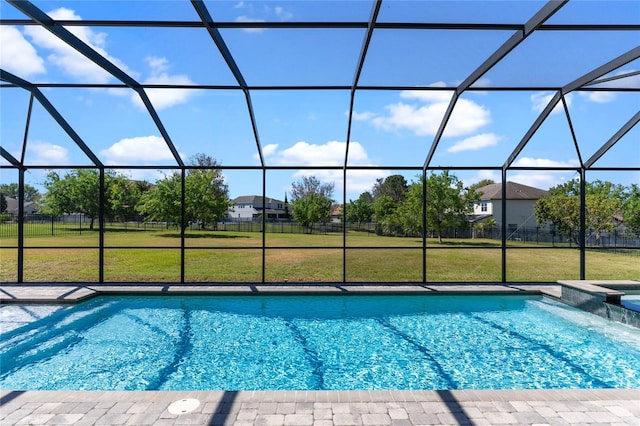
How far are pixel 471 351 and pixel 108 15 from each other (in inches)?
240

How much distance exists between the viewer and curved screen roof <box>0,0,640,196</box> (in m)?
4.36

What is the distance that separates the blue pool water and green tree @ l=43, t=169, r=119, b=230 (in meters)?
18.9

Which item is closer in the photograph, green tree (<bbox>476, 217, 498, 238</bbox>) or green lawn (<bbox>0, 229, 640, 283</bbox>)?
green lawn (<bbox>0, 229, 640, 283</bbox>)

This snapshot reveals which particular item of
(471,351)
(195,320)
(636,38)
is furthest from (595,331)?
(195,320)

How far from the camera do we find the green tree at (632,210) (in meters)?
21.4

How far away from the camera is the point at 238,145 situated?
28.4 ft

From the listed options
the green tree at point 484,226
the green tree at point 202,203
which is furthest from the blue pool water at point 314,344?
the green tree at point 484,226

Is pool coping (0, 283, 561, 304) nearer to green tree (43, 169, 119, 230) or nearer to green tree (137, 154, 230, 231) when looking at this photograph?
green tree (137, 154, 230, 231)

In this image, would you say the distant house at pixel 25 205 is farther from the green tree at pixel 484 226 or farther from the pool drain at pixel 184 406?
the green tree at pixel 484 226

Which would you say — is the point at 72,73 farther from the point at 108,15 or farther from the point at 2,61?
the point at 108,15

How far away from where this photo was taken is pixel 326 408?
2.91m

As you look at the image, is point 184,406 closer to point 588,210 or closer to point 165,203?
point 165,203

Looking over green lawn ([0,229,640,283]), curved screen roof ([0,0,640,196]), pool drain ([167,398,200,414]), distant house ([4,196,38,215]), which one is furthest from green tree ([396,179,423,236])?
distant house ([4,196,38,215])

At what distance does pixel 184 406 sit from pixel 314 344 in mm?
2507
